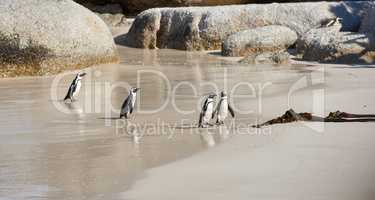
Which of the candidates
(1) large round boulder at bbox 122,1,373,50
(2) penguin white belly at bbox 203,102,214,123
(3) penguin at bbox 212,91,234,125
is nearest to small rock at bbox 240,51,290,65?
(1) large round boulder at bbox 122,1,373,50

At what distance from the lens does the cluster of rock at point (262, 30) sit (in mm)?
15219

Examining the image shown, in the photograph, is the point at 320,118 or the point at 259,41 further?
the point at 259,41

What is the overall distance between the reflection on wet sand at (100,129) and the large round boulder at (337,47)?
1.74 metres

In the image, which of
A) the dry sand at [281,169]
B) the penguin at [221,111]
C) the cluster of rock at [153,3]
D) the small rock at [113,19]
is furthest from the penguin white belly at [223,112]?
the small rock at [113,19]

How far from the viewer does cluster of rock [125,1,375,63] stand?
599 inches

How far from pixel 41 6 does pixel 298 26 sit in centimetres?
592

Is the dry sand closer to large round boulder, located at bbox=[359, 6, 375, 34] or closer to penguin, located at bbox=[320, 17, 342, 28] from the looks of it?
large round boulder, located at bbox=[359, 6, 375, 34]

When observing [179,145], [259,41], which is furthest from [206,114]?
[259,41]

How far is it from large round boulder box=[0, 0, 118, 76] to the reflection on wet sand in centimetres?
41

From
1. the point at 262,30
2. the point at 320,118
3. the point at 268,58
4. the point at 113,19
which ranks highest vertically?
the point at 113,19

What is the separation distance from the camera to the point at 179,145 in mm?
7336

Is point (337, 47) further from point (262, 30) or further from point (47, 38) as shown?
point (47, 38)

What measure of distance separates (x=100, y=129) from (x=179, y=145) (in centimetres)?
125

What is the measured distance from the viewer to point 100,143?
7527 millimetres
